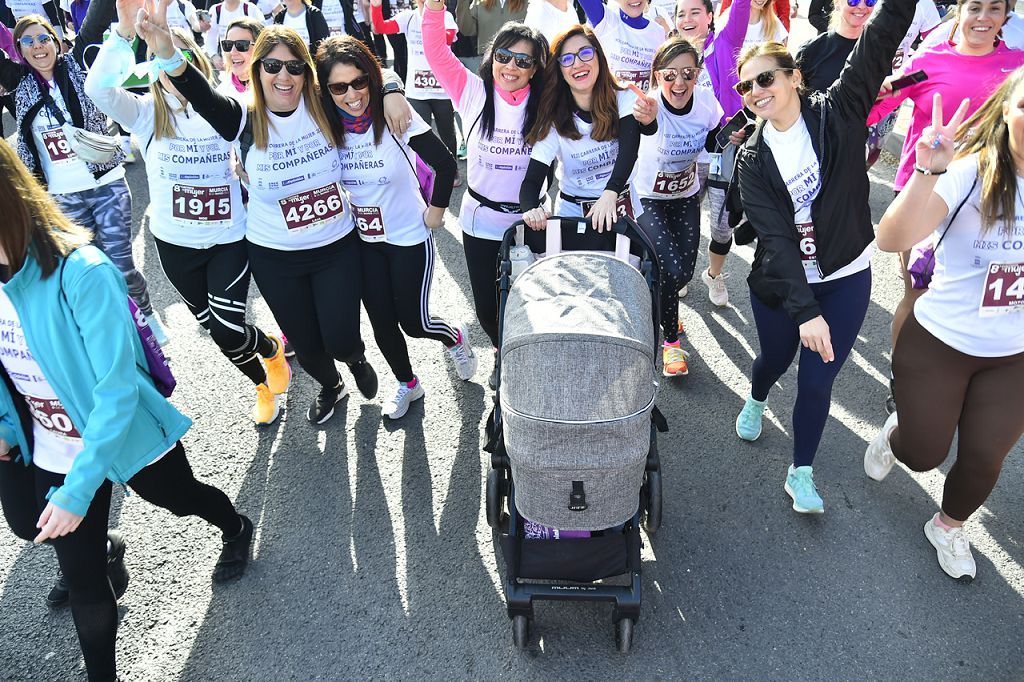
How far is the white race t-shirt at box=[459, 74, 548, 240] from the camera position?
148 inches

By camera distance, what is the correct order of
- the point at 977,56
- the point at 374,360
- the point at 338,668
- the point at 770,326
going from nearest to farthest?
the point at 338,668, the point at 770,326, the point at 977,56, the point at 374,360

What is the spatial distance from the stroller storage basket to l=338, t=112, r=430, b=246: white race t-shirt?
1293 mm

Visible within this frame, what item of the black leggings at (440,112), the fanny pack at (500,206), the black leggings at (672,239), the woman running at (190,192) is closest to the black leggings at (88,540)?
the woman running at (190,192)

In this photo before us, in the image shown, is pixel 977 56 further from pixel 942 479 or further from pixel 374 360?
pixel 374 360

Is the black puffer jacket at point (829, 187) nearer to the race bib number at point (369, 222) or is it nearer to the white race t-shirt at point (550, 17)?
the race bib number at point (369, 222)

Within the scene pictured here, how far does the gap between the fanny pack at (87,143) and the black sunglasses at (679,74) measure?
3358mm

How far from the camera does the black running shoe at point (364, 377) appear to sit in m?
4.20

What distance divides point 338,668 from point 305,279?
1.92 m

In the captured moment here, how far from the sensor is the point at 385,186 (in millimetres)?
3730

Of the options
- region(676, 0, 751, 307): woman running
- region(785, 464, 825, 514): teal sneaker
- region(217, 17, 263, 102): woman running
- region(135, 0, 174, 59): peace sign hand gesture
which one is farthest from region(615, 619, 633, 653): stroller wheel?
region(217, 17, 263, 102): woman running

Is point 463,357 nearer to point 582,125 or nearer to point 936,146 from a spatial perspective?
point 582,125

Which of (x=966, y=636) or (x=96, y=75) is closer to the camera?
(x=966, y=636)

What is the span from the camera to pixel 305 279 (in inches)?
150

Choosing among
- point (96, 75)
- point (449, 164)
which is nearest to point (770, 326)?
point (449, 164)
